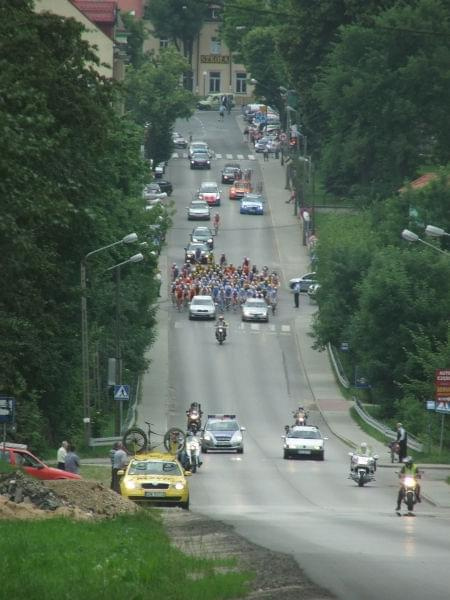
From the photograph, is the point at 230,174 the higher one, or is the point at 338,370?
the point at 230,174

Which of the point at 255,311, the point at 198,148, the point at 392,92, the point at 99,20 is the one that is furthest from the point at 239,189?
the point at 255,311

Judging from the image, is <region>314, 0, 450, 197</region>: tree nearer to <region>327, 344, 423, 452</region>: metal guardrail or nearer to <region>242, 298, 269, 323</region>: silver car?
<region>242, 298, 269, 323</region>: silver car

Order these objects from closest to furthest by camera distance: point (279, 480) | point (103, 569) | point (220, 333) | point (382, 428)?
point (103, 569) → point (279, 480) → point (382, 428) → point (220, 333)

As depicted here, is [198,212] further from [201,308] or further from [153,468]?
[153,468]

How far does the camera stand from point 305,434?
60125mm

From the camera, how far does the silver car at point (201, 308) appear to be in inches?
3844

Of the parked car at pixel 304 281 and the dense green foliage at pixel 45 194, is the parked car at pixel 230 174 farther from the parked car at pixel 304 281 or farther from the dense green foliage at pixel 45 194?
the dense green foliage at pixel 45 194

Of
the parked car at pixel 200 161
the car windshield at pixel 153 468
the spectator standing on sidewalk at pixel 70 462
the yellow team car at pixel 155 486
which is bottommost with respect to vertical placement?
the yellow team car at pixel 155 486

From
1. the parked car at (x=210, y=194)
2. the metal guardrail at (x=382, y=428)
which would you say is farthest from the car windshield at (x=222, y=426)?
the parked car at (x=210, y=194)

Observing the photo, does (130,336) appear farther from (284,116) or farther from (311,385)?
(284,116)

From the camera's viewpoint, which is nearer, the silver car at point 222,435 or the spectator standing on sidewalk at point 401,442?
the spectator standing on sidewalk at point 401,442

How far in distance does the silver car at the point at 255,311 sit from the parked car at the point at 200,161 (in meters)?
54.7

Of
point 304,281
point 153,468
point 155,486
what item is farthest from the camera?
point 304,281

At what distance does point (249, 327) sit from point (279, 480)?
4644 centimetres
